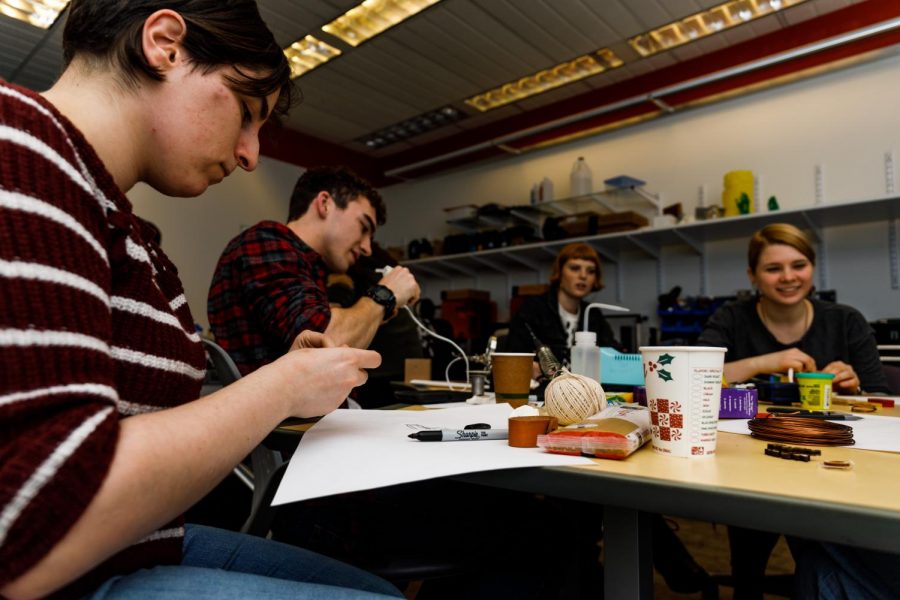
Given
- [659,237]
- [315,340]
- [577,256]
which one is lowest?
[315,340]

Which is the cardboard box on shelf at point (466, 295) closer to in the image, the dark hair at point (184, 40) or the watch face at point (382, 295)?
the watch face at point (382, 295)

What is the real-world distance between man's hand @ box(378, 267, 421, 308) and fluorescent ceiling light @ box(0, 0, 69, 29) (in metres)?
3.35

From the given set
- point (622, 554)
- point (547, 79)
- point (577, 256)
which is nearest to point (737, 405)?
point (622, 554)

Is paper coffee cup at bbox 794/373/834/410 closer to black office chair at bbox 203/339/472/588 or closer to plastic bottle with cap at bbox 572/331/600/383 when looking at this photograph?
plastic bottle with cap at bbox 572/331/600/383

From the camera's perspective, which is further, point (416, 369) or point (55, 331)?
point (416, 369)

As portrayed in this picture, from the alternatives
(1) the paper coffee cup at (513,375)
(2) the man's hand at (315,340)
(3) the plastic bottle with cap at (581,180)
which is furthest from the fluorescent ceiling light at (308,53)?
(2) the man's hand at (315,340)

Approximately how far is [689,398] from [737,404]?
397mm

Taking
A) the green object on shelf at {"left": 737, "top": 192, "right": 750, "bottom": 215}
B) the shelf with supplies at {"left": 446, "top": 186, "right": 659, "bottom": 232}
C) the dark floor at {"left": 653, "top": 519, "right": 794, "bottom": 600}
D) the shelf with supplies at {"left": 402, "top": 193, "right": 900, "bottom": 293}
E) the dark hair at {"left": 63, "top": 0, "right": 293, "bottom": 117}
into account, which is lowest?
the dark floor at {"left": 653, "top": 519, "right": 794, "bottom": 600}

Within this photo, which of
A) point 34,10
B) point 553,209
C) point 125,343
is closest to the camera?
point 125,343

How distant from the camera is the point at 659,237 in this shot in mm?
4234

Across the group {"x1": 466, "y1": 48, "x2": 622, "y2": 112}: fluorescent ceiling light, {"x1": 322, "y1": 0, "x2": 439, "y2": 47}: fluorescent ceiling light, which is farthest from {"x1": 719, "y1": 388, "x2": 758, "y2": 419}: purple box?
{"x1": 466, "y1": 48, "x2": 622, "y2": 112}: fluorescent ceiling light

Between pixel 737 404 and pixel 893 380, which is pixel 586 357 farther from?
pixel 893 380

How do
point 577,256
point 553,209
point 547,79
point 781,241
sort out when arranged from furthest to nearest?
point 553,209
point 547,79
point 577,256
point 781,241

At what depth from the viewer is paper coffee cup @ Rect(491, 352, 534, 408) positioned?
1.17 metres
